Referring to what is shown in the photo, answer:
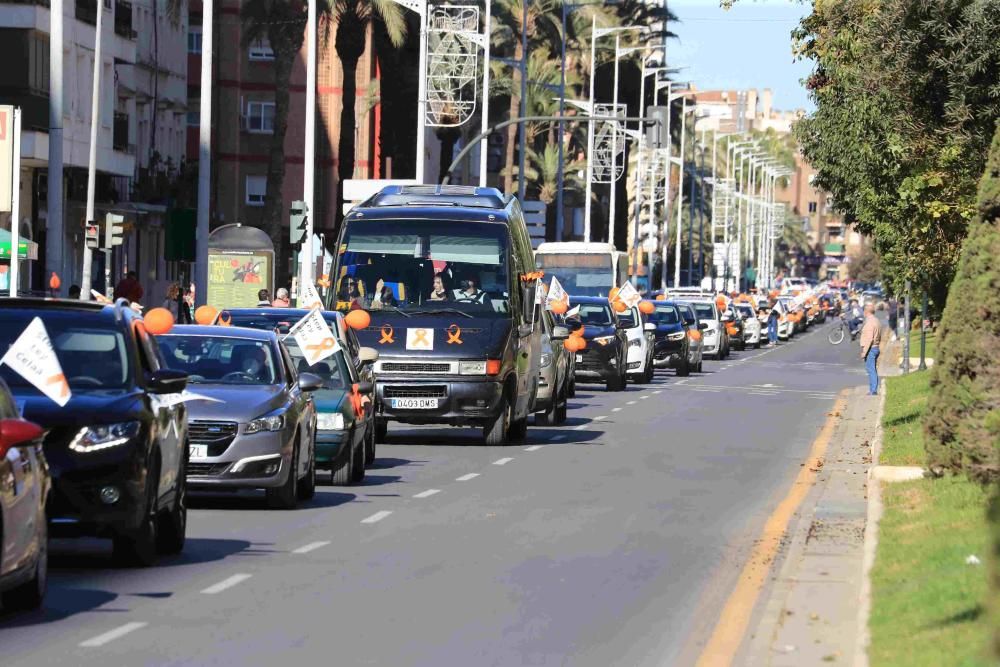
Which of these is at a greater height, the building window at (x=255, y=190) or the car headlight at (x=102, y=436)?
the building window at (x=255, y=190)

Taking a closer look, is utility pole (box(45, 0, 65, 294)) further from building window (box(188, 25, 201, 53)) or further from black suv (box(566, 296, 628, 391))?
building window (box(188, 25, 201, 53))

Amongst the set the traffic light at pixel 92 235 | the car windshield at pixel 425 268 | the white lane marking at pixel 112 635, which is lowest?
the white lane marking at pixel 112 635

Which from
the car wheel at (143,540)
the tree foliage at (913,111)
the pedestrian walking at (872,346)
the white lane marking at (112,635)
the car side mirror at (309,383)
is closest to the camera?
the white lane marking at (112,635)

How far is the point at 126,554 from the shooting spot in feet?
48.9

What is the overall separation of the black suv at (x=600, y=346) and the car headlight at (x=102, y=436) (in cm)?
3224

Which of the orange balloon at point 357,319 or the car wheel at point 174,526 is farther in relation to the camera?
the orange balloon at point 357,319

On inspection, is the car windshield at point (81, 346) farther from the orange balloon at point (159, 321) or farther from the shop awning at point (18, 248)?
the shop awning at point (18, 248)

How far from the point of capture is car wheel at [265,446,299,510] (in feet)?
62.9

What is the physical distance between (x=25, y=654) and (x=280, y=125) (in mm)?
54351

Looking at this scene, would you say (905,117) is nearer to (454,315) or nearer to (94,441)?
(454,315)

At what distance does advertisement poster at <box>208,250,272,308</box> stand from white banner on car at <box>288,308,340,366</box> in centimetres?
2948

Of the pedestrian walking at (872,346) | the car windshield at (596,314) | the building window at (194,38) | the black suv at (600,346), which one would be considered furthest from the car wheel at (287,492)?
the building window at (194,38)

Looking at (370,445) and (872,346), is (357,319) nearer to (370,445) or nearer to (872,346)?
(370,445)

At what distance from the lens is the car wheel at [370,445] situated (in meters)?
24.7
